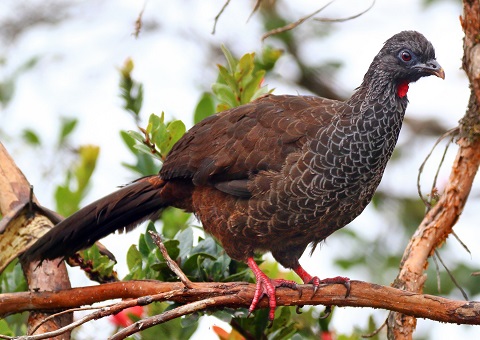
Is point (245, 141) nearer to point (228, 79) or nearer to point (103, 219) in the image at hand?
point (228, 79)

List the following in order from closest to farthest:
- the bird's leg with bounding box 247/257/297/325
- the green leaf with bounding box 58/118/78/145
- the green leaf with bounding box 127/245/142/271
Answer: the bird's leg with bounding box 247/257/297/325 < the green leaf with bounding box 127/245/142/271 < the green leaf with bounding box 58/118/78/145

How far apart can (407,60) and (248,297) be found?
61.7 inches

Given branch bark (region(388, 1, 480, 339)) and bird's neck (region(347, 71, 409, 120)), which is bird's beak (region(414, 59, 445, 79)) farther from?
branch bark (region(388, 1, 480, 339))

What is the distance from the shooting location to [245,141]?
457 centimetres

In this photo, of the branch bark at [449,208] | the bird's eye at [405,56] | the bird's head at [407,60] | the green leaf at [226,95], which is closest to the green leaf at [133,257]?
the green leaf at [226,95]

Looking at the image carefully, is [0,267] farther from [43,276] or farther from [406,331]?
[406,331]

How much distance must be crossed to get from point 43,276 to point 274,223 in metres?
1.23

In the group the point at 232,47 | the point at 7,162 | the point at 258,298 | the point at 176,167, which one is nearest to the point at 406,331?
the point at 258,298

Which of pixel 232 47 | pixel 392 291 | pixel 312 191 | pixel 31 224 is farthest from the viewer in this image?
pixel 232 47

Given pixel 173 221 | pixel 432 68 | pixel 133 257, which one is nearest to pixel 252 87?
pixel 173 221

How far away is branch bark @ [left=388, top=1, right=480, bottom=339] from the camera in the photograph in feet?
12.5

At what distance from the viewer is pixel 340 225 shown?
14.8 feet

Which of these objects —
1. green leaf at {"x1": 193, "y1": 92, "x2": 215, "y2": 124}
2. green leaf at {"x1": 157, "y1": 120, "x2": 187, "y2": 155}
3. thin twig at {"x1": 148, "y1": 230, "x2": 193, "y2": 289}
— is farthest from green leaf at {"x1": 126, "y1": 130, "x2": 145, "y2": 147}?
thin twig at {"x1": 148, "y1": 230, "x2": 193, "y2": 289}

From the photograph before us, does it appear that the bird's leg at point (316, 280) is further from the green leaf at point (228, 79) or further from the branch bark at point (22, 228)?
the branch bark at point (22, 228)
